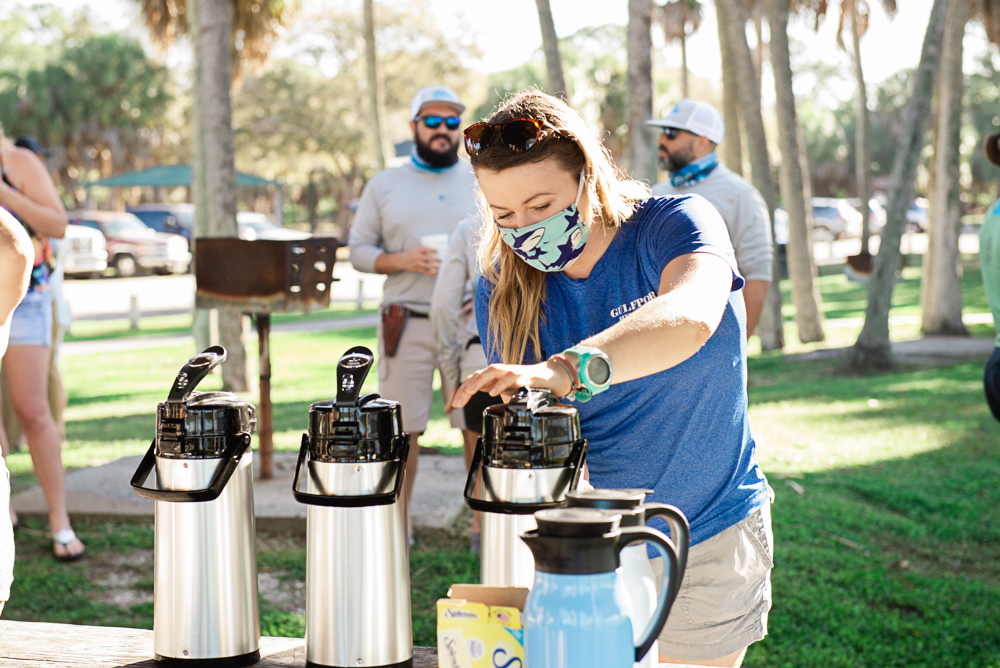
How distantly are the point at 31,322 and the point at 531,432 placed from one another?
12.0 feet

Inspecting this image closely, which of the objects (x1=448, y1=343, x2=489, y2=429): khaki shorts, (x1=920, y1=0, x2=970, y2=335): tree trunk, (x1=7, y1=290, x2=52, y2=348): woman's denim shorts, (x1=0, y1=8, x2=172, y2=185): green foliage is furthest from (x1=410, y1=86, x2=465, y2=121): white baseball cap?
(x1=0, y1=8, x2=172, y2=185): green foliage

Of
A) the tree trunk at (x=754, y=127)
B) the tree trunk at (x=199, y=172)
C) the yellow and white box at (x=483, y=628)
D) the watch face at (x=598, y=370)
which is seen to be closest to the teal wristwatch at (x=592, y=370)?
the watch face at (x=598, y=370)

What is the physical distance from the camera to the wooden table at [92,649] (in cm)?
172

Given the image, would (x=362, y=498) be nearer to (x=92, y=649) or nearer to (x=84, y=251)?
(x=92, y=649)

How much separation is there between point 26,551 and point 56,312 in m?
1.25

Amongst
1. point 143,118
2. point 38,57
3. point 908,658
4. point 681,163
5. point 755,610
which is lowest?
point 908,658

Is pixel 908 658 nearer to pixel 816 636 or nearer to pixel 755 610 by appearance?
pixel 816 636

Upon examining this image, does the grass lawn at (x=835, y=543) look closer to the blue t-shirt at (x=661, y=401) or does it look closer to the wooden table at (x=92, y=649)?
the blue t-shirt at (x=661, y=401)

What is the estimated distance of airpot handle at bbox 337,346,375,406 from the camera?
1572 mm

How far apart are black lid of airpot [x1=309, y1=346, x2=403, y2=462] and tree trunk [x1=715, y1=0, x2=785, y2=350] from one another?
37.4 ft

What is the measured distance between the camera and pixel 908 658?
3.74 meters

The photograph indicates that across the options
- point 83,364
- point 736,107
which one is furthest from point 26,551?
point 736,107

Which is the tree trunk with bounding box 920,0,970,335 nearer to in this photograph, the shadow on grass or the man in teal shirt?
the shadow on grass

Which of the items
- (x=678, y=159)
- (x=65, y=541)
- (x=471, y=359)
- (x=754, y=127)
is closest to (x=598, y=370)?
(x=471, y=359)
